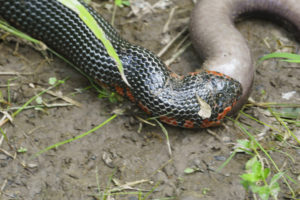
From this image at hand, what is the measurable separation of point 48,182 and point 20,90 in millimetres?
1420

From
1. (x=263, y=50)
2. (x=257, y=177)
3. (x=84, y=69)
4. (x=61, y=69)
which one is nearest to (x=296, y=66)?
(x=263, y=50)

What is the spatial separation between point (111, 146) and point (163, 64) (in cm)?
130

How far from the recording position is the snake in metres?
4.37

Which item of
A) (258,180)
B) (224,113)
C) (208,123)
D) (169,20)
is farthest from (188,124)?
(169,20)

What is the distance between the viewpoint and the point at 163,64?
472cm

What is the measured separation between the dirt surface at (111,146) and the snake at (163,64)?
0.26 meters

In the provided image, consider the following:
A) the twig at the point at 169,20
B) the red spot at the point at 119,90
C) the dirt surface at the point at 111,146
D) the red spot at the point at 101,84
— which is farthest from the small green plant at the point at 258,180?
the twig at the point at 169,20

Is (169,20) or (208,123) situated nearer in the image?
(208,123)

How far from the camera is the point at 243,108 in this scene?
485cm

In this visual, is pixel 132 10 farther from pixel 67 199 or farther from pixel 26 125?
pixel 67 199

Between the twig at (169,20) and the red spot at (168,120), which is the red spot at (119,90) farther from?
the twig at (169,20)

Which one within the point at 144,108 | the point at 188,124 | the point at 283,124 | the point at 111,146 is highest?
the point at 283,124

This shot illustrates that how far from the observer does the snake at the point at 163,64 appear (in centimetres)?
437

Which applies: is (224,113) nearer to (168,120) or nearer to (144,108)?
(168,120)
